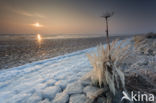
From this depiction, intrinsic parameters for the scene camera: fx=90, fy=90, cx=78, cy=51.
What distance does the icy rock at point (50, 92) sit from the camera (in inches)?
53.8

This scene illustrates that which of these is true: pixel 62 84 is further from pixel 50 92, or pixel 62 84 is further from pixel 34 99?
pixel 34 99

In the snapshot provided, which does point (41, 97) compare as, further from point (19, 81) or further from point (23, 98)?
point (19, 81)

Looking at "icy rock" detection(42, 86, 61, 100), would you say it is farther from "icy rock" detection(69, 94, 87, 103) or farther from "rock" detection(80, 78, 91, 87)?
"rock" detection(80, 78, 91, 87)

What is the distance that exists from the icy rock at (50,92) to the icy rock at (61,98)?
84 millimetres

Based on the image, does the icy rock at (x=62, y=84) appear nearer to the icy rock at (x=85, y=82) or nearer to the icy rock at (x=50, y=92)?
the icy rock at (x=50, y=92)

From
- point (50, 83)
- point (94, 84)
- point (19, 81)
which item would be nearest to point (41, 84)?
point (50, 83)

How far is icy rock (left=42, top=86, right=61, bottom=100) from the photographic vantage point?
4.48 ft

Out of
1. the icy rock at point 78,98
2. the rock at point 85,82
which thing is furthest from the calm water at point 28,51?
the icy rock at point 78,98

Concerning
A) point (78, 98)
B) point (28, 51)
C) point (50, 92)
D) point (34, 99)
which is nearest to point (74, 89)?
point (78, 98)

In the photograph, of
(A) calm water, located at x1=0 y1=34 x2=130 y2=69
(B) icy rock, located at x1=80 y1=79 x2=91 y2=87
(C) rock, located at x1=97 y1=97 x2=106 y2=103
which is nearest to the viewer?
(C) rock, located at x1=97 y1=97 x2=106 y2=103

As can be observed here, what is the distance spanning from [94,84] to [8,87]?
5.13 ft

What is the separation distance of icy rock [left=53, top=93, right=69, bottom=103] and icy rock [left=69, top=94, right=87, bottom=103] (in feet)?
0.24

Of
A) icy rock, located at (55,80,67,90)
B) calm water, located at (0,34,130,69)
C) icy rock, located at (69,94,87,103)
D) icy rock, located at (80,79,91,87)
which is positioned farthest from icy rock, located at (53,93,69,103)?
calm water, located at (0,34,130,69)

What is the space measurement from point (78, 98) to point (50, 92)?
0.49m
